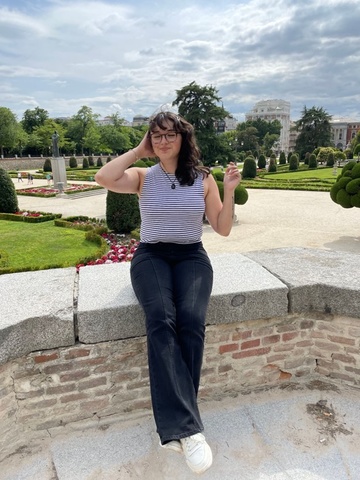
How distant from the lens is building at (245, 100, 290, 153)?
126188mm

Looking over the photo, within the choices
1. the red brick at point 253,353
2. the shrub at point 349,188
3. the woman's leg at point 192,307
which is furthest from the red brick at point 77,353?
the shrub at point 349,188

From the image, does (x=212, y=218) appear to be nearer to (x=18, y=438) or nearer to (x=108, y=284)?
(x=108, y=284)

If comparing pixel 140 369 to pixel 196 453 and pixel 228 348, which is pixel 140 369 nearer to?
pixel 228 348

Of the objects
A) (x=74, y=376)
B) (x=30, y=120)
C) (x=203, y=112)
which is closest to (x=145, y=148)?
(x=74, y=376)

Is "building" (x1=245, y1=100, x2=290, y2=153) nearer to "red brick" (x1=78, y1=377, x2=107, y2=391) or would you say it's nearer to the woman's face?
the woman's face

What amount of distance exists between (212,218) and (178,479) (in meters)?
1.47

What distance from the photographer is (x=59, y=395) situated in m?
2.04

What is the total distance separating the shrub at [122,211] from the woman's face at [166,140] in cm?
766

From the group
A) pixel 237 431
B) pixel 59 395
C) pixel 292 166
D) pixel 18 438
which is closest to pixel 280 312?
pixel 237 431

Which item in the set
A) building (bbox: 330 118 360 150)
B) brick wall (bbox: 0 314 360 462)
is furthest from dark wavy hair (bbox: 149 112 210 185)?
building (bbox: 330 118 360 150)

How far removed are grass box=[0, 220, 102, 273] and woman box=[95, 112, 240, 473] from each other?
512 cm

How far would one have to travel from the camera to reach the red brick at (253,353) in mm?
2336

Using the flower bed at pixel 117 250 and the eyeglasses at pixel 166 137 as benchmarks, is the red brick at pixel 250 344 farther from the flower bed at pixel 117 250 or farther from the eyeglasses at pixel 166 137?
the flower bed at pixel 117 250

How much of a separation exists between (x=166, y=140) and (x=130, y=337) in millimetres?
1166
